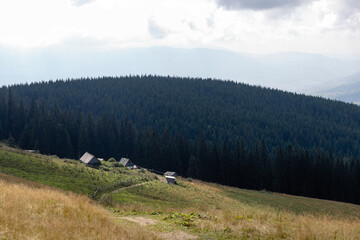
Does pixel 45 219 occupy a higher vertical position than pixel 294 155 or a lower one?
higher

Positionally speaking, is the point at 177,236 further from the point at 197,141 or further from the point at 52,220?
the point at 197,141

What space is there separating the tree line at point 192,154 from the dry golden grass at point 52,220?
80.4 metres

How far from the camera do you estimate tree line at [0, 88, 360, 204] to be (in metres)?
85.4

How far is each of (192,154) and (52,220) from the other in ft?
A: 295

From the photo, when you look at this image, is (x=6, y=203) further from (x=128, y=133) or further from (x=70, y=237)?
(x=128, y=133)

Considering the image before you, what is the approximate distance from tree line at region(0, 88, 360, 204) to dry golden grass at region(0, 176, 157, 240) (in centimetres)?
8035

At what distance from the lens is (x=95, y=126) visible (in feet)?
371

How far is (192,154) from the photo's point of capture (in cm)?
10056

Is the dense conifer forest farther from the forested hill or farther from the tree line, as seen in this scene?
the forested hill

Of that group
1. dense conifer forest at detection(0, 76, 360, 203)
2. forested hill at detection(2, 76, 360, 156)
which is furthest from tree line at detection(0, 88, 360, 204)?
forested hill at detection(2, 76, 360, 156)

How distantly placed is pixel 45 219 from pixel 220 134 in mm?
135451

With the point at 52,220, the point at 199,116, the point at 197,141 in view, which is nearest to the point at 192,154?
the point at 197,141

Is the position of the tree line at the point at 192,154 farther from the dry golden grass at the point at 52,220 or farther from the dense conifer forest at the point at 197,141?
the dry golden grass at the point at 52,220

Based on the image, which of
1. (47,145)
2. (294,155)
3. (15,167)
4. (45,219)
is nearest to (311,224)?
(45,219)
